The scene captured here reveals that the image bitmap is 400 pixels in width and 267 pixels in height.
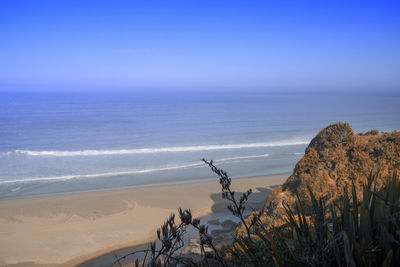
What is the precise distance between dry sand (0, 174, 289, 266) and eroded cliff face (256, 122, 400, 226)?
5426 mm

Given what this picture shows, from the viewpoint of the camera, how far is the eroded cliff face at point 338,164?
6.39 metres

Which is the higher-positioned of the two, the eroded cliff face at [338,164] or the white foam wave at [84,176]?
the eroded cliff face at [338,164]

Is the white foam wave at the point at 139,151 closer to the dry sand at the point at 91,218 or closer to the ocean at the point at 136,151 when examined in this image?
the ocean at the point at 136,151

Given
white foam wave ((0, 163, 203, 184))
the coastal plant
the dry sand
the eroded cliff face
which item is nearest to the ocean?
white foam wave ((0, 163, 203, 184))

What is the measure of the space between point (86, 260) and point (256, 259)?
852cm

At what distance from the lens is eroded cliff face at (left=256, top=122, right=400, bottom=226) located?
639 centimetres

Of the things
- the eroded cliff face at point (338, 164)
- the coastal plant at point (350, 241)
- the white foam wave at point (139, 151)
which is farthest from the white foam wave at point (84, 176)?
the coastal plant at point (350, 241)

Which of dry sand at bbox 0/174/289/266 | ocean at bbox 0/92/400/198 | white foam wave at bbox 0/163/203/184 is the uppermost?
ocean at bbox 0/92/400/198

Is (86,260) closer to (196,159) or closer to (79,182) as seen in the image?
(79,182)

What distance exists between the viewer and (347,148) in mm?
7637

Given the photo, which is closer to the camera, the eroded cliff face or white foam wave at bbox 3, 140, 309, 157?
the eroded cliff face

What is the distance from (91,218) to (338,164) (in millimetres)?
9502

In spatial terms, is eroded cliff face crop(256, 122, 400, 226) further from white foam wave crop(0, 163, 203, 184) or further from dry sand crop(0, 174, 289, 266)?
white foam wave crop(0, 163, 203, 184)

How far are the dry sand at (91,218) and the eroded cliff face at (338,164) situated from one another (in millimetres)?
5426
